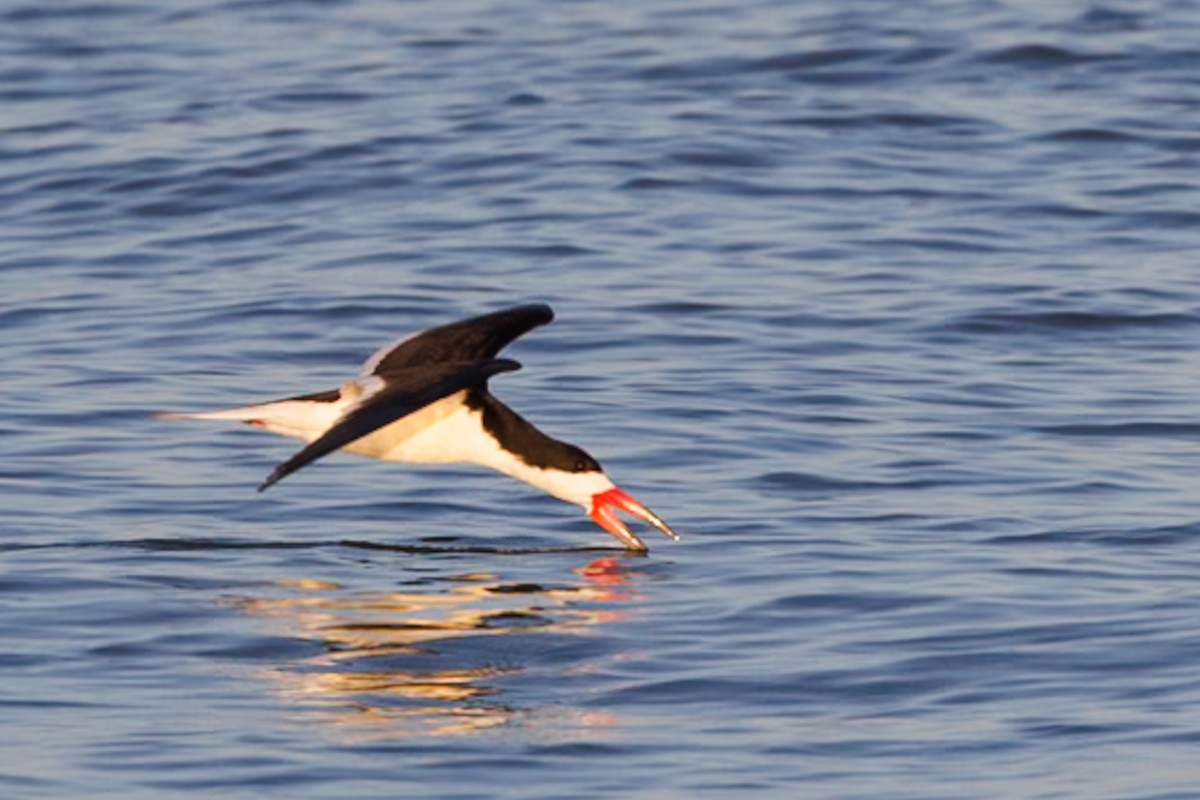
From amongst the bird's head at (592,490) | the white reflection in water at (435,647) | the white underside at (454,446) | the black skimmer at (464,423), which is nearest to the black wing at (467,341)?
the black skimmer at (464,423)

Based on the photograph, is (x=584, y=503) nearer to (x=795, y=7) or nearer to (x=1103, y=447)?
(x=1103, y=447)

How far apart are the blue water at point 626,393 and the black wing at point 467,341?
2.09 feet

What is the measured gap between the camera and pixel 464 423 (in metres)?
10.4

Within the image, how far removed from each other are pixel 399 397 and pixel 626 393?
3.27 meters

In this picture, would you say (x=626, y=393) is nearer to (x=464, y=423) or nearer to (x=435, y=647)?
(x=464, y=423)

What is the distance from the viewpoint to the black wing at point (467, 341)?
10.2 m

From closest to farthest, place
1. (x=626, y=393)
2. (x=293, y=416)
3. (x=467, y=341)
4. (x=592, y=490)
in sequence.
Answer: (x=293, y=416), (x=592, y=490), (x=467, y=341), (x=626, y=393)

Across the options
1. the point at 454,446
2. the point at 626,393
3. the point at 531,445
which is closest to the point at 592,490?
the point at 531,445

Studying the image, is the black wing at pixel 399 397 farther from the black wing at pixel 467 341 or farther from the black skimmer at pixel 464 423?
the black wing at pixel 467 341

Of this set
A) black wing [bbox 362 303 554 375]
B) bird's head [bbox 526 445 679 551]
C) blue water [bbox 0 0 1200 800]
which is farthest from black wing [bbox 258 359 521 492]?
blue water [bbox 0 0 1200 800]

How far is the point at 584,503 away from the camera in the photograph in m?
10.2

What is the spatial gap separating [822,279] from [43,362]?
12.4 ft

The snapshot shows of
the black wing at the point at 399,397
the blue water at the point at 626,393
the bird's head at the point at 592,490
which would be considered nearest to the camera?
the blue water at the point at 626,393

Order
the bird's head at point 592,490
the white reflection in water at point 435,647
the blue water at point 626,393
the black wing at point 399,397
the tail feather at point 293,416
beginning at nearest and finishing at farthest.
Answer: the blue water at point 626,393 → the white reflection in water at point 435,647 → the black wing at point 399,397 → the tail feather at point 293,416 → the bird's head at point 592,490
